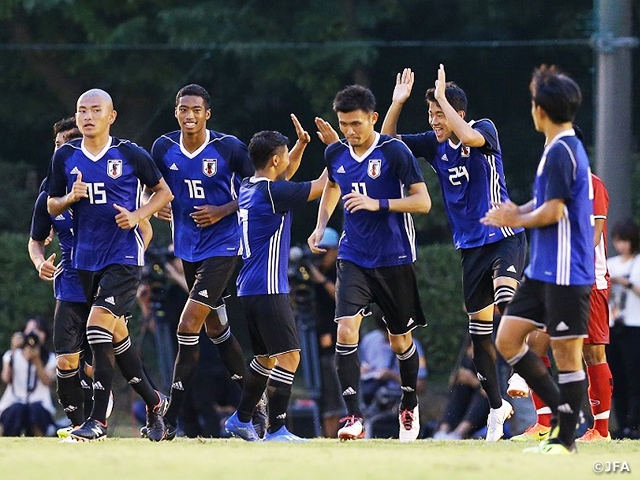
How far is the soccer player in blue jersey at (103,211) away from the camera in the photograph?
31.5ft

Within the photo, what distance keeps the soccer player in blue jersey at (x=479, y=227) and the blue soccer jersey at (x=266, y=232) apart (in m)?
1.04

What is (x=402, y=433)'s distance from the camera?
10484 millimetres

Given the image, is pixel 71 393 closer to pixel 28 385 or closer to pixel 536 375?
pixel 536 375

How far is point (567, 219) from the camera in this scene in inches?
319

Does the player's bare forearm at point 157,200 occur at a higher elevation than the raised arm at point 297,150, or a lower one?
lower

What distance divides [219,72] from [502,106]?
300cm

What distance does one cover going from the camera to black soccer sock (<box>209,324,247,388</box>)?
1087cm

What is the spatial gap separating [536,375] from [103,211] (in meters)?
3.11

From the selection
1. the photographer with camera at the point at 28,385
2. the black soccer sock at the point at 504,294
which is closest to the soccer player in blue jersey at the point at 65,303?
the black soccer sock at the point at 504,294

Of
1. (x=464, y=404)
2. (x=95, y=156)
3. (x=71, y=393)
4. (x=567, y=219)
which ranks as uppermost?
(x=95, y=156)

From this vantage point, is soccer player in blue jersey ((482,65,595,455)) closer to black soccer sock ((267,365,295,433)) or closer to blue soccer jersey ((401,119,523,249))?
blue soccer jersey ((401,119,523,249))

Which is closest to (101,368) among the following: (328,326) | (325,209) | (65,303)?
(65,303)

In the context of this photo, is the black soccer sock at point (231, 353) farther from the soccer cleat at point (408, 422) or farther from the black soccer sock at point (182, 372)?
the soccer cleat at point (408, 422)

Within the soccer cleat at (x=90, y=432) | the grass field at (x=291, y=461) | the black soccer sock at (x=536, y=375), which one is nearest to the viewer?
the grass field at (x=291, y=461)
